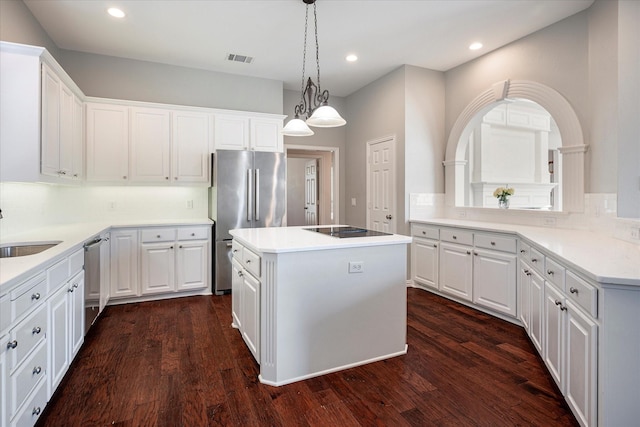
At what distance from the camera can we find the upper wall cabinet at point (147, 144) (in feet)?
12.8

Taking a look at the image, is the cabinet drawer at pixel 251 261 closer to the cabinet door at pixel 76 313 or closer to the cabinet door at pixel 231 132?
the cabinet door at pixel 76 313

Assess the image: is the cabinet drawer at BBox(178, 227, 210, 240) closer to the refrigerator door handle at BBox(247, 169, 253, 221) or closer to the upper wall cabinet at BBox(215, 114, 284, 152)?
the refrigerator door handle at BBox(247, 169, 253, 221)

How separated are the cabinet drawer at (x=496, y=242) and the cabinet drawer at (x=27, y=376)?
3488mm

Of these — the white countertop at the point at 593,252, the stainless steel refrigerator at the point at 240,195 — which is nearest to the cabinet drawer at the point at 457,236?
the white countertop at the point at 593,252

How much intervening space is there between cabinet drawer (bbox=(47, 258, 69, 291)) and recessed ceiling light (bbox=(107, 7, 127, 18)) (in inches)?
92.3

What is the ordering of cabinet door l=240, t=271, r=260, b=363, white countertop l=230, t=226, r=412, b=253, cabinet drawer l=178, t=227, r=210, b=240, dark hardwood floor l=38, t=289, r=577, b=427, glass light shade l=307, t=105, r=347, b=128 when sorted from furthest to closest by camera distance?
cabinet drawer l=178, t=227, r=210, b=240
glass light shade l=307, t=105, r=347, b=128
cabinet door l=240, t=271, r=260, b=363
white countertop l=230, t=226, r=412, b=253
dark hardwood floor l=38, t=289, r=577, b=427

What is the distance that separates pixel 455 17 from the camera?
128 inches

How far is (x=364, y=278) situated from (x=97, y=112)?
359 cm

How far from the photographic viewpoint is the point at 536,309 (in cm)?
246

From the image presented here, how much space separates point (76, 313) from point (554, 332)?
314 cm

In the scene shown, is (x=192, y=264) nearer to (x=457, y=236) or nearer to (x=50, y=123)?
(x=50, y=123)

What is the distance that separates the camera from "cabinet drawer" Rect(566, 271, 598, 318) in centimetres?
152

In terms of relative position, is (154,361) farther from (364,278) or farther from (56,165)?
(56,165)

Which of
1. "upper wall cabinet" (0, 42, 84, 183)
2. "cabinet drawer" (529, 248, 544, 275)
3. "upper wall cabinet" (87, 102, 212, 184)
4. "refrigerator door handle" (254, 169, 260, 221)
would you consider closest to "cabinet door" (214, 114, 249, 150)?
"upper wall cabinet" (87, 102, 212, 184)
